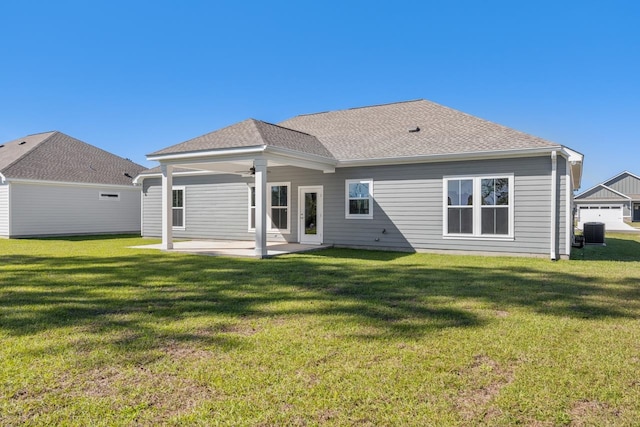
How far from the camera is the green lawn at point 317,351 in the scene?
2635 millimetres

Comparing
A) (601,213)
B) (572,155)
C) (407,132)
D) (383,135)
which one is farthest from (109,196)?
(601,213)

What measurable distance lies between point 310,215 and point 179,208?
6275mm

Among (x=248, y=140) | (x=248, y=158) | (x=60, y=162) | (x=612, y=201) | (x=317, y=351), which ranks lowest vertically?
(x=317, y=351)

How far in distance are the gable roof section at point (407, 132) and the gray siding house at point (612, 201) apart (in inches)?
1042

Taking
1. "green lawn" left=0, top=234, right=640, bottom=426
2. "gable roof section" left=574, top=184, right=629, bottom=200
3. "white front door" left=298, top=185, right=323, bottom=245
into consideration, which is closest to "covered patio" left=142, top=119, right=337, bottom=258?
"white front door" left=298, top=185, right=323, bottom=245

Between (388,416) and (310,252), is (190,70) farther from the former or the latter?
(388,416)

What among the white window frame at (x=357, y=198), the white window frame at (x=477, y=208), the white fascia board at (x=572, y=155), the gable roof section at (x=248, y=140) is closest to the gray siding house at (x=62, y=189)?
the gable roof section at (x=248, y=140)

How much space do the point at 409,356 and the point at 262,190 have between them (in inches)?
295

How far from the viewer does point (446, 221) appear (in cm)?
1177

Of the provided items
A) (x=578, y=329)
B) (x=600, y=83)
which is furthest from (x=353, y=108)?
(x=578, y=329)

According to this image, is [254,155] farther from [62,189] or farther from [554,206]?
[62,189]

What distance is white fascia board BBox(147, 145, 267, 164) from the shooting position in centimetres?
1042

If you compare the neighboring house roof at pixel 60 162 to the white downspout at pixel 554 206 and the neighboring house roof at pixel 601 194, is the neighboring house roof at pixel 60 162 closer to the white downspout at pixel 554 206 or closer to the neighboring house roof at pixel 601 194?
the white downspout at pixel 554 206

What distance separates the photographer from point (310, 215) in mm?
14102
